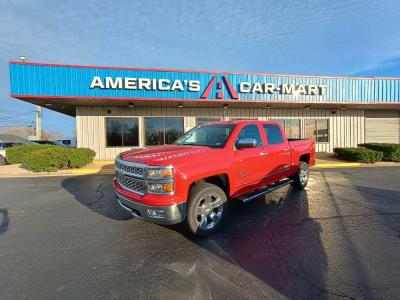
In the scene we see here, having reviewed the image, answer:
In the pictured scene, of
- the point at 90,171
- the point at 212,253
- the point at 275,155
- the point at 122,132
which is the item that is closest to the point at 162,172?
the point at 212,253

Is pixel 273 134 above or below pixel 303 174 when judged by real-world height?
above

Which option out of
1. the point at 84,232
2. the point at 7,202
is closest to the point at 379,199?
the point at 84,232

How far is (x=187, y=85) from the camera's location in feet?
47.7

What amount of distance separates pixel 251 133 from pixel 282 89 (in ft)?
37.4

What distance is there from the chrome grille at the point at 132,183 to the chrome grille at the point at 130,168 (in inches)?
3.7

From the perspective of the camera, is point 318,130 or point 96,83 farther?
point 318,130

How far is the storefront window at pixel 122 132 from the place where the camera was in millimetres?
16156

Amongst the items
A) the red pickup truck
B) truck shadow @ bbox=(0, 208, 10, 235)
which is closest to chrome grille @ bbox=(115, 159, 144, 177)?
the red pickup truck

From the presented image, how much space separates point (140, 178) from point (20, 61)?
13.5 meters

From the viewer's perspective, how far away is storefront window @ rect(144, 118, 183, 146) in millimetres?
16469

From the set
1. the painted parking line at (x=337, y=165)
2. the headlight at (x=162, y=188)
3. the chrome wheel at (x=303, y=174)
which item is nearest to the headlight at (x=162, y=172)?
the headlight at (x=162, y=188)

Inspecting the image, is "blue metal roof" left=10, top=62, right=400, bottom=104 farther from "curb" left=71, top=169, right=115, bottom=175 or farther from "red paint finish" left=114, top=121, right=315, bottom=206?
"red paint finish" left=114, top=121, right=315, bottom=206

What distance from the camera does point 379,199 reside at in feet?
21.4

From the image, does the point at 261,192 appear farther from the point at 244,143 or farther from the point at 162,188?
the point at 162,188
